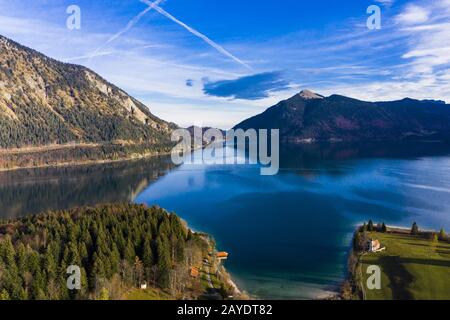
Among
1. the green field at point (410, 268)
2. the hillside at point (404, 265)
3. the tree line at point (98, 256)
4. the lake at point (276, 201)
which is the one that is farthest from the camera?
the lake at point (276, 201)

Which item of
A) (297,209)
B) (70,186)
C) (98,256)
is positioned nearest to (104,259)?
(98,256)

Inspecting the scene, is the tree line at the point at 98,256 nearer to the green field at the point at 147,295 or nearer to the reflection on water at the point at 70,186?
the green field at the point at 147,295

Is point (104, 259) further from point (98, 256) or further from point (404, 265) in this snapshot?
point (404, 265)

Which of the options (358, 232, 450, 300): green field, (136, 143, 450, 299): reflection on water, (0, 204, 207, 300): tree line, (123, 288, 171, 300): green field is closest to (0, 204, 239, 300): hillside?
(0, 204, 207, 300): tree line

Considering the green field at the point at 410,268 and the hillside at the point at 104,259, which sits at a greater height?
the hillside at the point at 104,259

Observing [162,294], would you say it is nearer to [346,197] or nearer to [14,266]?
[14,266]

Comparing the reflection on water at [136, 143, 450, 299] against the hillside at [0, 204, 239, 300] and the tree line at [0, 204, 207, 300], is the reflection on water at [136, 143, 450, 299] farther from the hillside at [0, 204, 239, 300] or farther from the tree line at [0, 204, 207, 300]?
the tree line at [0, 204, 207, 300]

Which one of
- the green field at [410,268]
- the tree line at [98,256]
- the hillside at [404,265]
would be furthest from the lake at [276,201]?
the tree line at [98,256]
